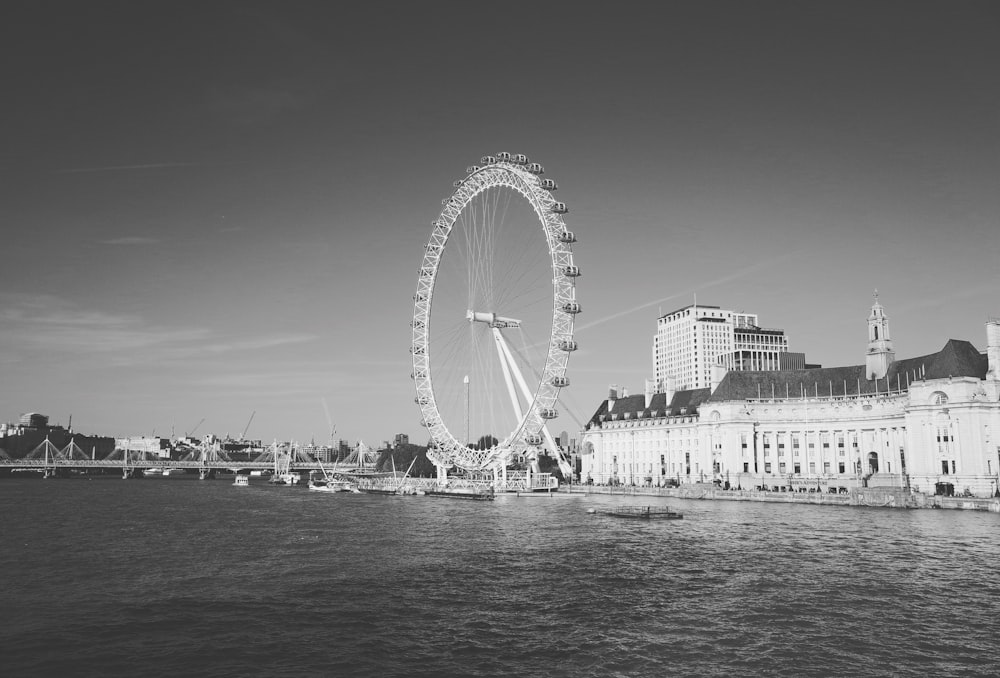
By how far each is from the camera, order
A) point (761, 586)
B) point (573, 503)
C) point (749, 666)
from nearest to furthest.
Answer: point (749, 666) < point (761, 586) < point (573, 503)

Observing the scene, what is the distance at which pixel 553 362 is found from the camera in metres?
89.6

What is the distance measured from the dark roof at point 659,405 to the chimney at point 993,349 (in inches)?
1786

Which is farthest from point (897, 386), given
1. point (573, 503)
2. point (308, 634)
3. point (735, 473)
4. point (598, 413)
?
point (308, 634)

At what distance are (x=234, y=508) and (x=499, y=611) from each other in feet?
227

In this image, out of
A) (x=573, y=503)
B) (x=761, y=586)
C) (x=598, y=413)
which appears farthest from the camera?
(x=598, y=413)

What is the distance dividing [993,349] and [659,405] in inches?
2371

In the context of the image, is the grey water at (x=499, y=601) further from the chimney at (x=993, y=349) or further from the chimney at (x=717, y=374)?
the chimney at (x=717, y=374)

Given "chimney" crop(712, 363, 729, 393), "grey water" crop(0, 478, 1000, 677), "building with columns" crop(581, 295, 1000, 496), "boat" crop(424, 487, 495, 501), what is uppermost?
"chimney" crop(712, 363, 729, 393)

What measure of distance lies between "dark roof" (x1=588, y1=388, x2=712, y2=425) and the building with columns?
0.30m

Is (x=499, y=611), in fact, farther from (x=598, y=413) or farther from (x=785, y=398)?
(x=598, y=413)

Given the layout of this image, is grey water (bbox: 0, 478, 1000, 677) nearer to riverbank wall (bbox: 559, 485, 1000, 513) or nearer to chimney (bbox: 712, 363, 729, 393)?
riverbank wall (bbox: 559, 485, 1000, 513)

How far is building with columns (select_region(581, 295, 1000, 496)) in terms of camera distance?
97.6 meters

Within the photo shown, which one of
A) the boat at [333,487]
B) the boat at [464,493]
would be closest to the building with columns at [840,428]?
the boat at [464,493]

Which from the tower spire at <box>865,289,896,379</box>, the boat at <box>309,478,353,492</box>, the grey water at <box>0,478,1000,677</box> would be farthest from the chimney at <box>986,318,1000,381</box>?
the boat at <box>309,478,353,492</box>
